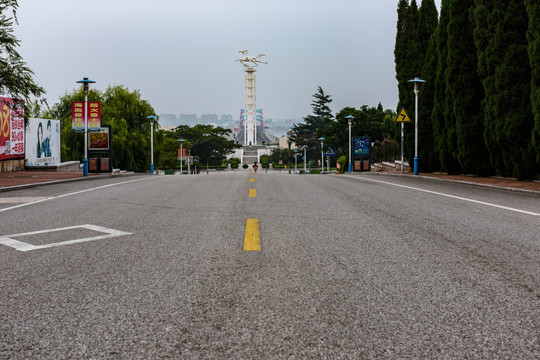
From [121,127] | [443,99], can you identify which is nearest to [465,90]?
[443,99]

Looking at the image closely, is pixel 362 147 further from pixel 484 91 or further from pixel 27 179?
pixel 27 179

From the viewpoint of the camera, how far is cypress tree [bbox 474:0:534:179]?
17.7m

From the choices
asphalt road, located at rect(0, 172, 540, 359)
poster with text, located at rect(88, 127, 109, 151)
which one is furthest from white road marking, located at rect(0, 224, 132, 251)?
poster with text, located at rect(88, 127, 109, 151)

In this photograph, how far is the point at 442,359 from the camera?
262cm

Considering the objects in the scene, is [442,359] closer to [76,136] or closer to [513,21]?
[513,21]

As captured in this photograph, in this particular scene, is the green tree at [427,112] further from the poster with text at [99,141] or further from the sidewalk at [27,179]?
the poster with text at [99,141]

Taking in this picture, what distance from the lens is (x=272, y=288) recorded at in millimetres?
3947

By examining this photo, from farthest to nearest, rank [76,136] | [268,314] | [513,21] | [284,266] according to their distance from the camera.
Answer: [76,136] → [513,21] → [284,266] → [268,314]

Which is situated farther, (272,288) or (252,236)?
(252,236)

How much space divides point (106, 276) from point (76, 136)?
43.9m

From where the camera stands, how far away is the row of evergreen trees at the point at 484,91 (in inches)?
692

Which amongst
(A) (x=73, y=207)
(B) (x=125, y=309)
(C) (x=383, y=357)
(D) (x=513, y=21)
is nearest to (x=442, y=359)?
(C) (x=383, y=357)

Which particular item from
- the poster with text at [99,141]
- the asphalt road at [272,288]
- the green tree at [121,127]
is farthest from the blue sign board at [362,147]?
the asphalt road at [272,288]

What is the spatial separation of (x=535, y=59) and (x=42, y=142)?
3383cm
